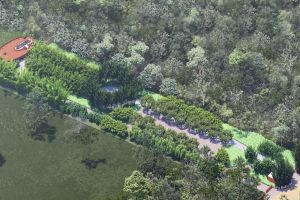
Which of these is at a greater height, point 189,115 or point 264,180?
point 189,115

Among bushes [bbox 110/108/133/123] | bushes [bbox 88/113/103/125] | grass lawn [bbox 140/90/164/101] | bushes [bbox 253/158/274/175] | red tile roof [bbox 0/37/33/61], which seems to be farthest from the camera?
red tile roof [bbox 0/37/33/61]

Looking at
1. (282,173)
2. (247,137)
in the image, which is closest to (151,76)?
(247,137)

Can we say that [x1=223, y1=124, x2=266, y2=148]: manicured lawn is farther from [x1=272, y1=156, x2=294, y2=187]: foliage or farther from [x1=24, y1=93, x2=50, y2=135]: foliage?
[x1=24, y1=93, x2=50, y2=135]: foliage

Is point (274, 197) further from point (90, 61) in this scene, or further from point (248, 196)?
point (90, 61)

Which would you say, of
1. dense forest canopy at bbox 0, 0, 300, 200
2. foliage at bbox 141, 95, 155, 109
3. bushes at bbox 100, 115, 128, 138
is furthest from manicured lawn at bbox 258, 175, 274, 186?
bushes at bbox 100, 115, 128, 138

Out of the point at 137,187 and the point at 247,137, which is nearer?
the point at 137,187

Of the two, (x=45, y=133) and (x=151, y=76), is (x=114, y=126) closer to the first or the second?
(x=45, y=133)

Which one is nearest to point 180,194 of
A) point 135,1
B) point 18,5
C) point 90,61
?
point 90,61

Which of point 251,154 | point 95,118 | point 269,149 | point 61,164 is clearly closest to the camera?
point 251,154
